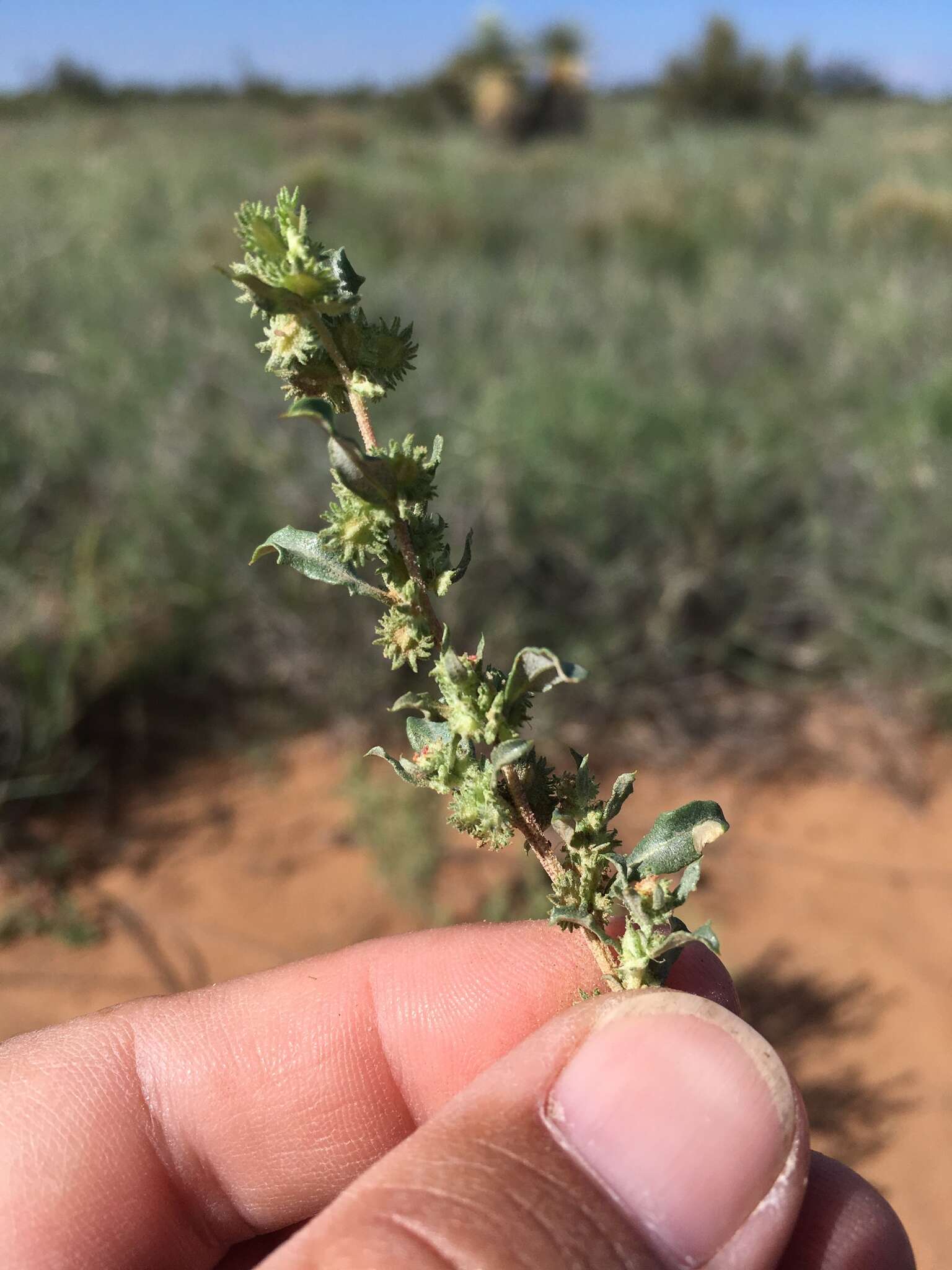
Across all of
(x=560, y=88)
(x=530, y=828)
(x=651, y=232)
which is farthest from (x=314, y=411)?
(x=560, y=88)

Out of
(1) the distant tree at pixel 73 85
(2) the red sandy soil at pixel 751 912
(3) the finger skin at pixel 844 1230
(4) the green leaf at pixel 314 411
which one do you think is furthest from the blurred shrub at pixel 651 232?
(1) the distant tree at pixel 73 85

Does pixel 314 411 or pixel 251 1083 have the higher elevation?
pixel 314 411

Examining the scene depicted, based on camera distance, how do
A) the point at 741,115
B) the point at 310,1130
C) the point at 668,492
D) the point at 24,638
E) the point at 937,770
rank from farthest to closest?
the point at 741,115
the point at 668,492
the point at 937,770
the point at 24,638
the point at 310,1130

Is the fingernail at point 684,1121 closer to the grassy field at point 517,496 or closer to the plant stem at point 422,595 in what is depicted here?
the plant stem at point 422,595

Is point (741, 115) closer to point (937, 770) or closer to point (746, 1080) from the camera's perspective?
point (937, 770)

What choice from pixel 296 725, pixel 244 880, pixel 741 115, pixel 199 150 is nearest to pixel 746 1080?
pixel 244 880

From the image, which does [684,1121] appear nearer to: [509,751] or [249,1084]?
[509,751]

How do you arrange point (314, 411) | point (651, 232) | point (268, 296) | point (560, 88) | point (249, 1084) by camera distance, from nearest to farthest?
A: point (314, 411), point (268, 296), point (249, 1084), point (651, 232), point (560, 88)
